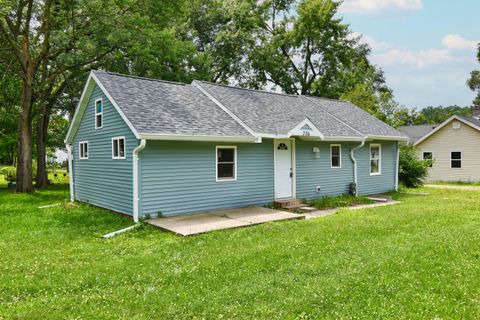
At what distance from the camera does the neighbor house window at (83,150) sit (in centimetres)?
1286

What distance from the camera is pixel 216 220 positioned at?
9094 mm

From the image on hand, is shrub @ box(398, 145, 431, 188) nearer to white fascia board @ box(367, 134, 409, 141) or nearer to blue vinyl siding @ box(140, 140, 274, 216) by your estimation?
white fascia board @ box(367, 134, 409, 141)

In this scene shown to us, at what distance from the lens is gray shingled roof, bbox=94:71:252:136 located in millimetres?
9547

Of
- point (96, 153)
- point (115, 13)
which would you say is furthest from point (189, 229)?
point (115, 13)

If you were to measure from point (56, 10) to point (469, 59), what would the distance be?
45648 mm

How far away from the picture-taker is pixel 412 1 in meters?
12.6

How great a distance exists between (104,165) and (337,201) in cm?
817

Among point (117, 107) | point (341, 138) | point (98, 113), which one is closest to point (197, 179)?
point (117, 107)

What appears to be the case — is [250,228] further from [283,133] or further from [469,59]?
[469,59]

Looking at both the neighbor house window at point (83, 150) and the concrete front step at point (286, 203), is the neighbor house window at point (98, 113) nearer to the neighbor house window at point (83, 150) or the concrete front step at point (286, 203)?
the neighbor house window at point (83, 150)

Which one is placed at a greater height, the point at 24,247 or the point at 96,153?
the point at 96,153

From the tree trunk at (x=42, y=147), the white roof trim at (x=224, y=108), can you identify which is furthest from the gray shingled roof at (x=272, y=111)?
the tree trunk at (x=42, y=147)

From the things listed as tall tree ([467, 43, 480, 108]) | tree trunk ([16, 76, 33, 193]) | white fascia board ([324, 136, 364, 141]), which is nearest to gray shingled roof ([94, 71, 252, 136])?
white fascia board ([324, 136, 364, 141])

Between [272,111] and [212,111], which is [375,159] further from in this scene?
[212,111]
